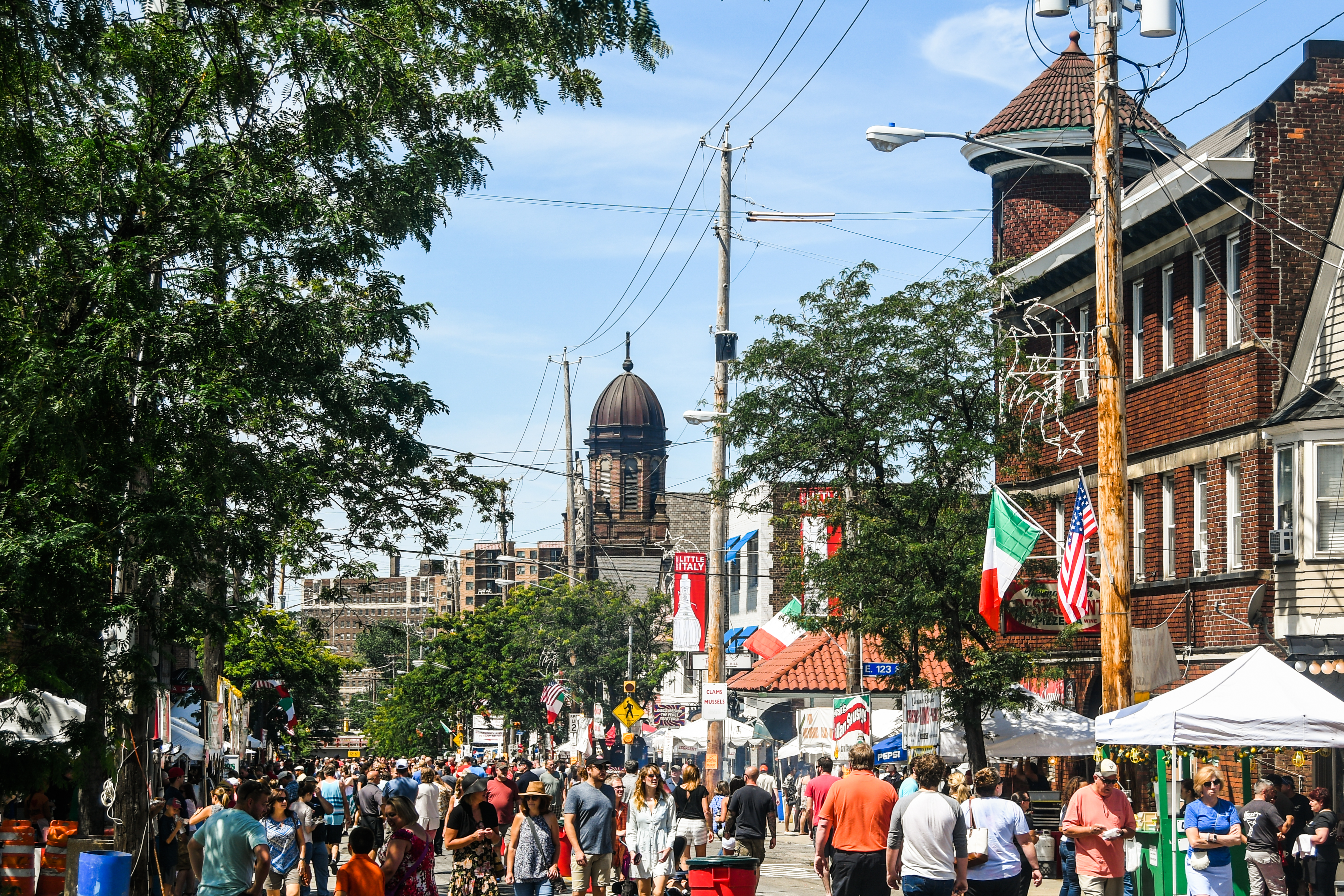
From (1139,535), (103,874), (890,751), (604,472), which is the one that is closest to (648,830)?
(103,874)

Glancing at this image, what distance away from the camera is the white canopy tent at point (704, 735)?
42.1 m

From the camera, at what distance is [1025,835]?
12883 mm

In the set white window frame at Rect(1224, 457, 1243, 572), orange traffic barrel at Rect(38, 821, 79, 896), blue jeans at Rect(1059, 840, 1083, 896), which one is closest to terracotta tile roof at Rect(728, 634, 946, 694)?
white window frame at Rect(1224, 457, 1243, 572)

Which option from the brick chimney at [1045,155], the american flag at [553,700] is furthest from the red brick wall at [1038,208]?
the american flag at [553,700]

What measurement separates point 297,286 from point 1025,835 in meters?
9.66

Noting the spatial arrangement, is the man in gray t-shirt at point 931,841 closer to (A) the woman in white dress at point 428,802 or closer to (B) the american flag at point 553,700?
(A) the woman in white dress at point 428,802

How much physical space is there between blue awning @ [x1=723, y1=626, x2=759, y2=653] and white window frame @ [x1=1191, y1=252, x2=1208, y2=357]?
32294 millimetres

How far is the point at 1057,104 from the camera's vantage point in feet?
107

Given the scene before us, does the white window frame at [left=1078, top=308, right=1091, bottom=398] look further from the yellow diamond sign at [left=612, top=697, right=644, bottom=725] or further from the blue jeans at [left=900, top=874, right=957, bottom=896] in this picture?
the blue jeans at [left=900, top=874, right=957, bottom=896]

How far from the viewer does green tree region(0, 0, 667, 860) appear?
32.6 ft

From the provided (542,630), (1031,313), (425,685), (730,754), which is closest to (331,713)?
(425,685)

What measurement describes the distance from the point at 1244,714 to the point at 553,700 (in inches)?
1631

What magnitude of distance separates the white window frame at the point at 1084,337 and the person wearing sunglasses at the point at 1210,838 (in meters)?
13.6

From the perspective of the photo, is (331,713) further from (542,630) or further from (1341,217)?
(1341,217)
